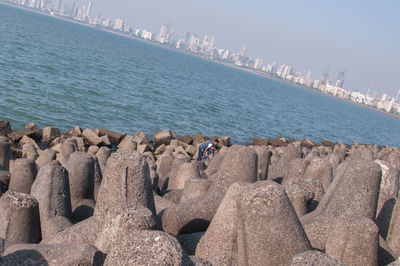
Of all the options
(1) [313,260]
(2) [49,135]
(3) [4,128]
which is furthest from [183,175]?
(3) [4,128]

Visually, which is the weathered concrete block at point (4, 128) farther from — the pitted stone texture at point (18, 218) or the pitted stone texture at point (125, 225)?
the pitted stone texture at point (125, 225)

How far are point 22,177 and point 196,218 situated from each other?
2615 millimetres

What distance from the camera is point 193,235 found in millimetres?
4117

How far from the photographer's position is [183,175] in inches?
285

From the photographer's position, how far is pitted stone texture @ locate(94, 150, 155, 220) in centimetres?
420

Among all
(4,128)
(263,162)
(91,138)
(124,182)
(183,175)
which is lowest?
(4,128)

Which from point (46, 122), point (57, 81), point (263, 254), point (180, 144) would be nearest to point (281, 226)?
point (263, 254)

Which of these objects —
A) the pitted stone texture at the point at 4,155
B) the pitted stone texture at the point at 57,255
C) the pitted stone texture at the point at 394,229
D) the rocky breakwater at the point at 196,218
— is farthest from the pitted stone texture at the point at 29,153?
the pitted stone texture at the point at 394,229

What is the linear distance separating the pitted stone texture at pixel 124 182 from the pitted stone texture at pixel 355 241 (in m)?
1.75

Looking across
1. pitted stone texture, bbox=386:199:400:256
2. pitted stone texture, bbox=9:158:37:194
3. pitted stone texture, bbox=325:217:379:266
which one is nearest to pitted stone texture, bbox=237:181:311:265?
pitted stone texture, bbox=325:217:379:266

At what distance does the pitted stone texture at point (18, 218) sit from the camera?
437cm

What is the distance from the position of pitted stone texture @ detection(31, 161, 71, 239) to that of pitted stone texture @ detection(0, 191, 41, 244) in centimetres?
33

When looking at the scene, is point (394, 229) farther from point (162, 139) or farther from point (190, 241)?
point (162, 139)

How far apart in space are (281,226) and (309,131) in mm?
38194
